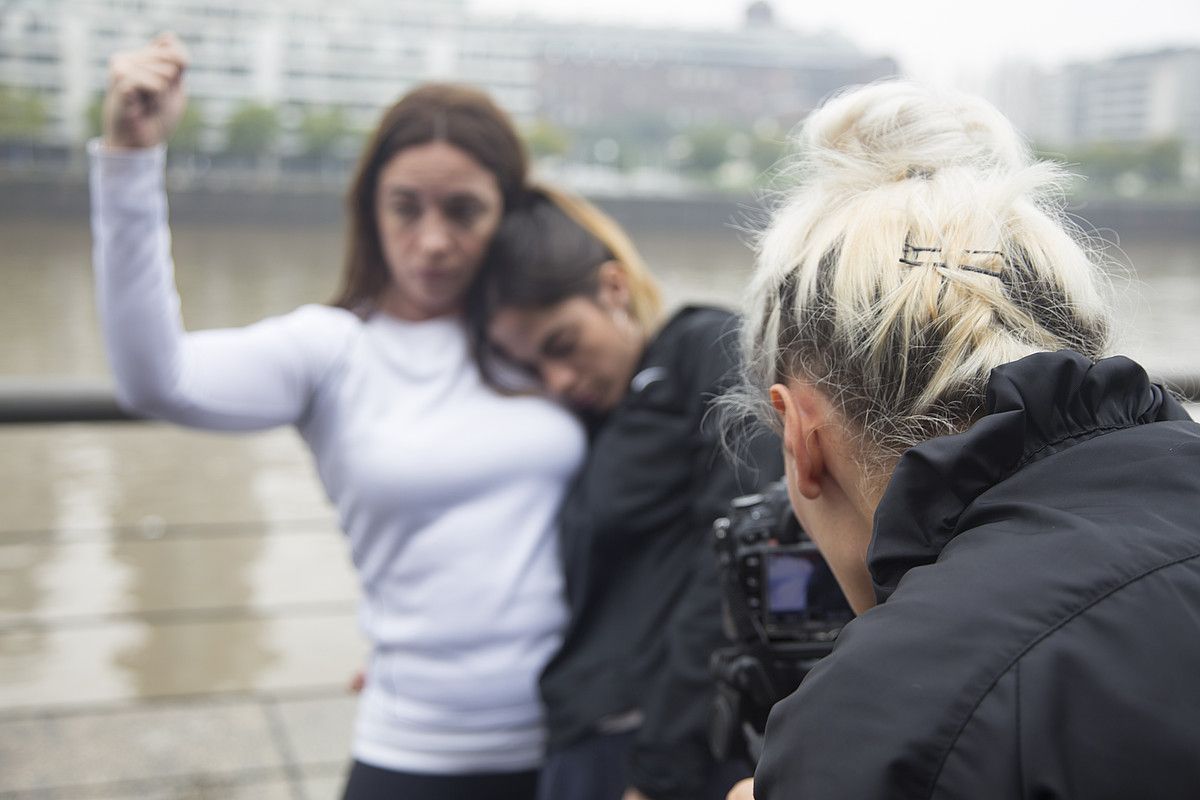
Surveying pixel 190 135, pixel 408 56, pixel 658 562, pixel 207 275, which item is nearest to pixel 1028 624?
pixel 658 562

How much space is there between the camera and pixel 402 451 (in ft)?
5.89

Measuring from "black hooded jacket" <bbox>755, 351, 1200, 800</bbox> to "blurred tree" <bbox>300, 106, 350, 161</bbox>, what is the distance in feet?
82.6

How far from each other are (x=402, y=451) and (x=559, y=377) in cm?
27

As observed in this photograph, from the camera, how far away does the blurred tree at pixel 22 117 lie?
18.5 m

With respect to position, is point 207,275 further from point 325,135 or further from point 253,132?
point 325,135

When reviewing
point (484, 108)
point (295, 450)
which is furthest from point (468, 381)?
point (295, 450)

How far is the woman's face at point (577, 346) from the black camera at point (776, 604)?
0.67 m

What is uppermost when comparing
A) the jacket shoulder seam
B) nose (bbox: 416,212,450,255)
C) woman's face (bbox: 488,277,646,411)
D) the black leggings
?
nose (bbox: 416,212,450,255)

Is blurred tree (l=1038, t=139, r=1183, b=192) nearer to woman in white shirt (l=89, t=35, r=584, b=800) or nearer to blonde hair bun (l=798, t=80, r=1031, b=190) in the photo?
woman in white shirt (l=89, t=35, r=584, b=800)

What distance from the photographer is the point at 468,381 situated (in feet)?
6.29

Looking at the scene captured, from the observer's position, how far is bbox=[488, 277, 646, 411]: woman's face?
1896 mm

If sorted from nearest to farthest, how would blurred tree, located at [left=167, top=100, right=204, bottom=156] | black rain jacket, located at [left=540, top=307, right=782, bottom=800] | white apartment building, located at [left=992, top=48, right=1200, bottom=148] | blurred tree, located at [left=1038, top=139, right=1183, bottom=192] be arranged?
black rain jacket, located at [left=540, top=307, right=782, bottom=800], white apartment building, located at [left=992, top=48, right=1200, bottom=148], blurred tree, located at [left=1038, top=139, right=1183, bottom=192], blurred tree, located at [left=167, top=100, right=204, bottom=156]

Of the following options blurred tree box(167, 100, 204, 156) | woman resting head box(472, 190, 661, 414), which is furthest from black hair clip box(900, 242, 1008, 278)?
blurred tree box(167, 100, 204, 156)

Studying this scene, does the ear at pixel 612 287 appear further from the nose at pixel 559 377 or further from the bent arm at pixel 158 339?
the bent arm at pixel 158 339
